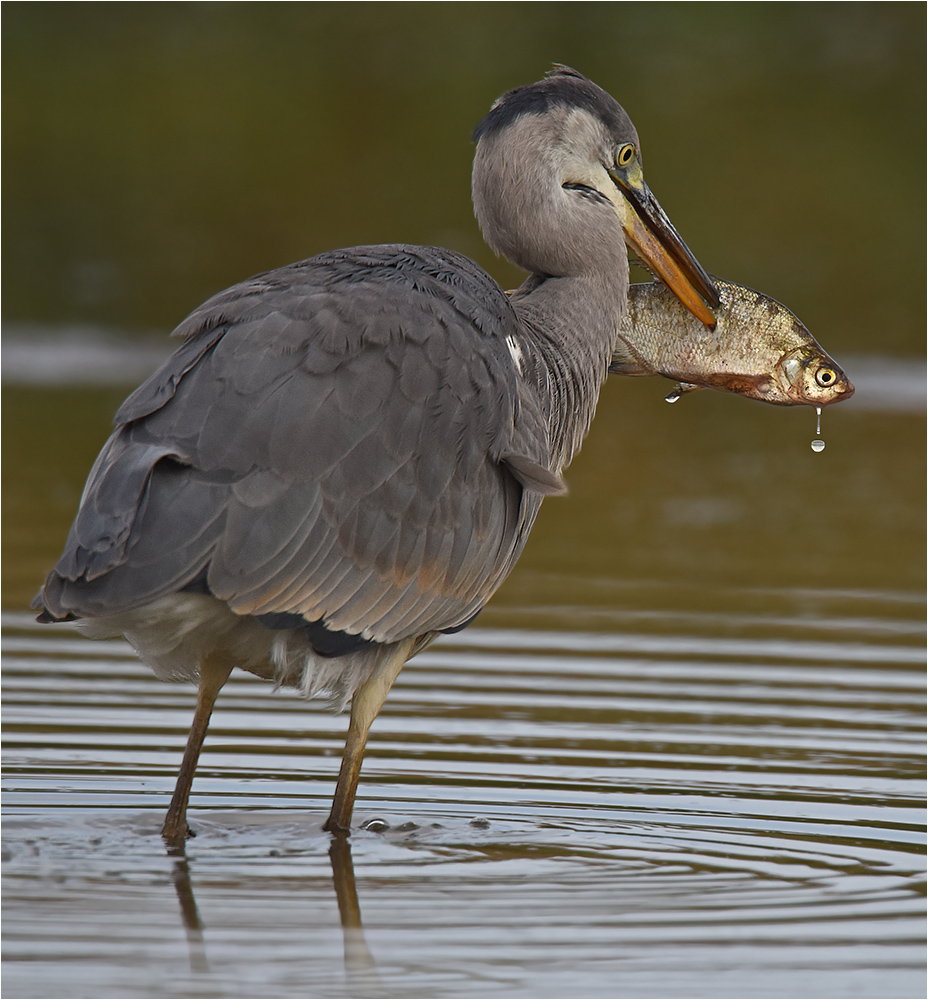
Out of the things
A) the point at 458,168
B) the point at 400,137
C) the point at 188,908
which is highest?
the point at 400,137

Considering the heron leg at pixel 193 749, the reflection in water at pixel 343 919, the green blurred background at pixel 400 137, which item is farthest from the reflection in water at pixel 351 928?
the green blurred background at pixel 400 137

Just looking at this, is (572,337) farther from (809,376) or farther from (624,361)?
(809,376)

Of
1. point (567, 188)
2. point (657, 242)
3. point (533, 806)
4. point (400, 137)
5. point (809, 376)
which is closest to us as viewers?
point (533, 806)

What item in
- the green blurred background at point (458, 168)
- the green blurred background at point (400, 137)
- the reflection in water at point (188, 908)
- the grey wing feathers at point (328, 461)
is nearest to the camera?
the reflection in water at point (188, 908)

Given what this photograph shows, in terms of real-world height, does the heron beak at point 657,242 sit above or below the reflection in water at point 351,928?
above

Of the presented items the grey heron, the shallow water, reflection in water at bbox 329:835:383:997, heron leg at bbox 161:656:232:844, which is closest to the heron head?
the grey heron

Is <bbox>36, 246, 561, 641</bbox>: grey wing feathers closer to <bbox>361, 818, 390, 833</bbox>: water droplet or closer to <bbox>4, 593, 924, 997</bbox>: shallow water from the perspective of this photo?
<bbox>361, 818, 390, 833</bbox>: water droplet

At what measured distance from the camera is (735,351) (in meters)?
6.29

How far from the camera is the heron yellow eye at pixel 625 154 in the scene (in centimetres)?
648

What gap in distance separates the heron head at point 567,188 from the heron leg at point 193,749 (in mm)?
1907

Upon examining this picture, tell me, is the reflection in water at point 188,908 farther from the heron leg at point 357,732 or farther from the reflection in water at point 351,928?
the heron leg at point 357,732

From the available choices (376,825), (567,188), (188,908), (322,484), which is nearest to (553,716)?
(376,825)

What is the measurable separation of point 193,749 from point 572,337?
1880mm

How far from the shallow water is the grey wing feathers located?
2.23 feet
